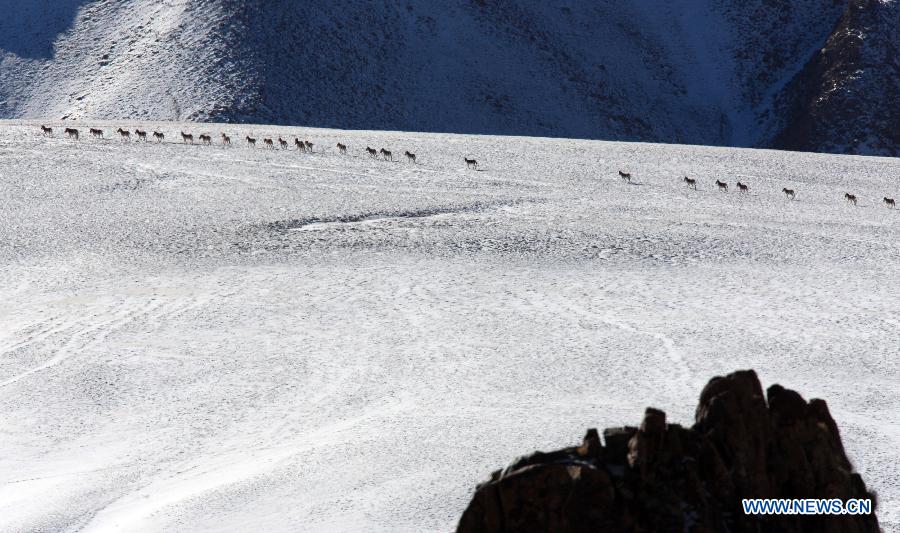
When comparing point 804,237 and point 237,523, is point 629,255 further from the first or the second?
point 237,523

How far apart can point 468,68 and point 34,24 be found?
118 ft

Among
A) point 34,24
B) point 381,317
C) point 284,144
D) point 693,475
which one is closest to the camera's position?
point 693,475

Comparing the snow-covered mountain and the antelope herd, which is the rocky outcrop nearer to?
the snow-covered mountain

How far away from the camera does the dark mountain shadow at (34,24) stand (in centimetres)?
8538

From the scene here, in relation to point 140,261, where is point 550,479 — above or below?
above

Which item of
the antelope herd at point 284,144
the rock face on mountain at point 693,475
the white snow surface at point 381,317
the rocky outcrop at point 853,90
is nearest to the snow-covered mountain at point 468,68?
the rocky outcrop at point 853,90

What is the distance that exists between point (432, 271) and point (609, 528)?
21667 millimetres

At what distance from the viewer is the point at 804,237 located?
34.8 meters

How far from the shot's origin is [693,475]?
384 inches

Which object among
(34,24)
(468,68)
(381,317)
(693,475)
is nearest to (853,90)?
(468,68)

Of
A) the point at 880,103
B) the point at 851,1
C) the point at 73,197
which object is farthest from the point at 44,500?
the point at 851,1

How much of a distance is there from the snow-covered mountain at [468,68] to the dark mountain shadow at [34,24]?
0.17m

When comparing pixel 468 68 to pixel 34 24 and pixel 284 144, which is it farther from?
pixel 284 144

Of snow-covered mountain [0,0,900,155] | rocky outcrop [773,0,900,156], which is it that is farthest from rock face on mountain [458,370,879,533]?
rocky outcrop [773,0,900,156]
